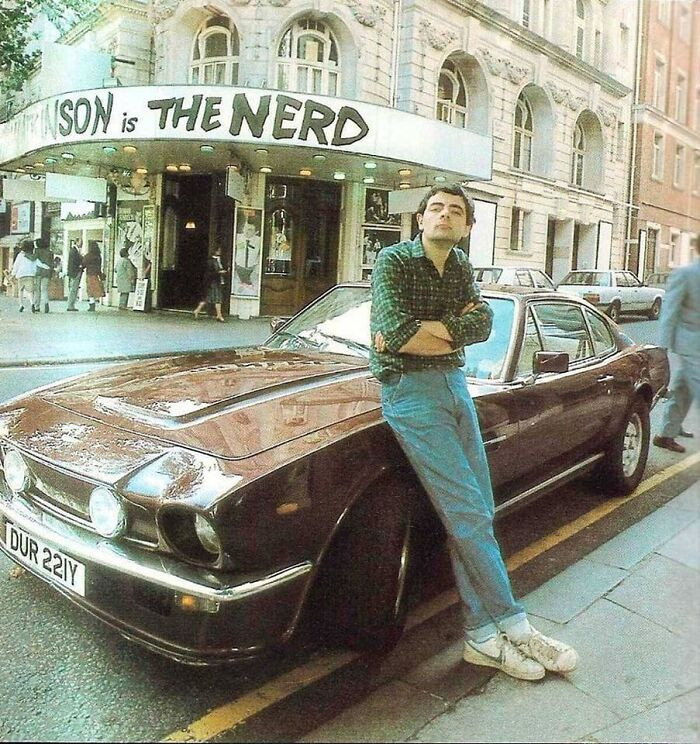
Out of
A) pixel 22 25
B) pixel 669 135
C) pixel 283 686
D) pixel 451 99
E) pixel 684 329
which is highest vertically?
pixel 22 25

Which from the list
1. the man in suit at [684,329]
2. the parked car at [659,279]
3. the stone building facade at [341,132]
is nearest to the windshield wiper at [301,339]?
the stone building facade at [341,132]

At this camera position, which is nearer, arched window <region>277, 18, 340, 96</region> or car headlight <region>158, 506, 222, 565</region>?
car headlight <region>158, 506, 222, 565</region>

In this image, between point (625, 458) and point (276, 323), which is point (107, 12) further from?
point (625, 458)

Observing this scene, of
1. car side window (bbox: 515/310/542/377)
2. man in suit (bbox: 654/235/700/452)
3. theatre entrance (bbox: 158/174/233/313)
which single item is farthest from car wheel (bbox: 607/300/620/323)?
theatre entrance (bbox: 158/174/233/313)

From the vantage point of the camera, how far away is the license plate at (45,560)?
1786 millimetres

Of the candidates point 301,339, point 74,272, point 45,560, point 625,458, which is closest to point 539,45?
point 301,339

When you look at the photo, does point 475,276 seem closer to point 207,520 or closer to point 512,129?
point 512,129

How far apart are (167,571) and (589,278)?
3.76 feet

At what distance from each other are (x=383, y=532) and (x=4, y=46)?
1.60 meters

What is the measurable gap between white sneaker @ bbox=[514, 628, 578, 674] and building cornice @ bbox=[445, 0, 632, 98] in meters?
0.96

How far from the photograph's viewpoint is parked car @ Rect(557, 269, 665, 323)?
1.02 m

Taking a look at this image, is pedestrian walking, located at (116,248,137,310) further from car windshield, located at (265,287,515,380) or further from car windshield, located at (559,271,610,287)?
car windshield, located at (559,271,610,287)

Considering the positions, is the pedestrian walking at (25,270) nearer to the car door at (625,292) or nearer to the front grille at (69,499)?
the front grille at (69,499)

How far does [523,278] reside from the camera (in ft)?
6.43
